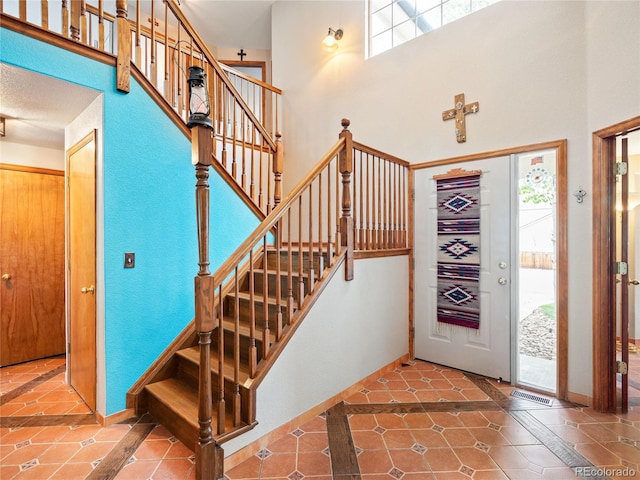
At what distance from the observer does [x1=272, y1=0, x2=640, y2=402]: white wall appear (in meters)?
2.39

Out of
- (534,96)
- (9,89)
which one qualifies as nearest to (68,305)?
(9,89)

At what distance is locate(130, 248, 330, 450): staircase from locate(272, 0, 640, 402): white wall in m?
1.97

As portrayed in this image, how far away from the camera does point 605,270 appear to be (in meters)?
2.38

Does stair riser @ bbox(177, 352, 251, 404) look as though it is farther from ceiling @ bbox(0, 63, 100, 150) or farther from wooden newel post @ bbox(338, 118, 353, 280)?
ceiling @ bbox(0, 63, 100, 150)

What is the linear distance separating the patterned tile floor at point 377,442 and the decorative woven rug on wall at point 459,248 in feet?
2.48

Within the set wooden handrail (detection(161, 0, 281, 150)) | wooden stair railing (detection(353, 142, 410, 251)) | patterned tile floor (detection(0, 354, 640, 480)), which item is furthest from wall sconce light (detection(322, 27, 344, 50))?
patterned tile floor (detection(0, 354, 640, 480))

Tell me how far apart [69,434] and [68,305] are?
3.65 ft

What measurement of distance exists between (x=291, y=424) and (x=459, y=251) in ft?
7.17

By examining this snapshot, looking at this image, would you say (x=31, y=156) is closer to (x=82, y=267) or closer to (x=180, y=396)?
(x=82, y=267)

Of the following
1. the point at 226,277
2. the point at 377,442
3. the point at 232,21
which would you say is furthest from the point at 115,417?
the point at 232,21

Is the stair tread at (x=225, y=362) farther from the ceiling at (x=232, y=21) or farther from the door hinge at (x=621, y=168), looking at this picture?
the ceiling at (x=232, y=21)

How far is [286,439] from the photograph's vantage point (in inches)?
82.3

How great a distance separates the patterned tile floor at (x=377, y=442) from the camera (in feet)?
5.87

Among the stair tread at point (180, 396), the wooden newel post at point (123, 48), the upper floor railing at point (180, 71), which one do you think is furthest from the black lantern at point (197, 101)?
the stair tread at point (180, 396)
